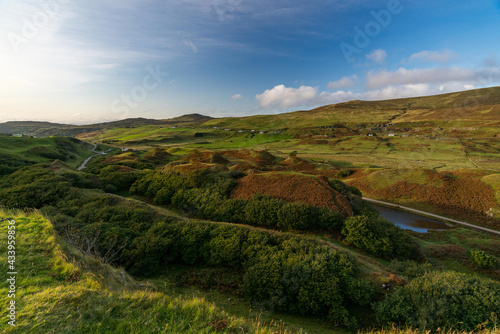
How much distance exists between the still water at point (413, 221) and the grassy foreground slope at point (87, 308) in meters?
33.6

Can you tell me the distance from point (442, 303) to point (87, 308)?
13.5 metres

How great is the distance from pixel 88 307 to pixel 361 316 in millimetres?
12147

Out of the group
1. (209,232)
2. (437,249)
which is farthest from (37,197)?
(437,249)

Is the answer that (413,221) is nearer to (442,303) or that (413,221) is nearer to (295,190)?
(295,190)

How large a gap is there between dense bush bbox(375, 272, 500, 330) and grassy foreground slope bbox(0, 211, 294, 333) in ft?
24.1

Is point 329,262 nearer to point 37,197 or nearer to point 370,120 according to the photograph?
point 37,197

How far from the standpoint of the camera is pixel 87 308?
5.41m

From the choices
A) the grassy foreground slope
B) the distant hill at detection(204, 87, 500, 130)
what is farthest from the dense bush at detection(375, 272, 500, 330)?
the distant hill at detection(204, 87, 500, 130)

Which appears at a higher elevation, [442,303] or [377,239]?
[442,303]

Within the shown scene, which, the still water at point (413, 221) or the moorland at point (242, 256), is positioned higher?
the moorland at point (242, 256)

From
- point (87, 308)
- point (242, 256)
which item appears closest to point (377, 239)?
point (242, 256)

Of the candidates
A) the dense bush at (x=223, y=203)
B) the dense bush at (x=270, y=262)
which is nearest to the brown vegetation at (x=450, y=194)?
the dense bush at (x=223, y=203)

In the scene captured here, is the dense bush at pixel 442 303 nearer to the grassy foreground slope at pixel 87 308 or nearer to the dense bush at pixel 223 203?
the grassy foreground slope at pixel 87 308

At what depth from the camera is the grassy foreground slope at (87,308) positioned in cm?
495
